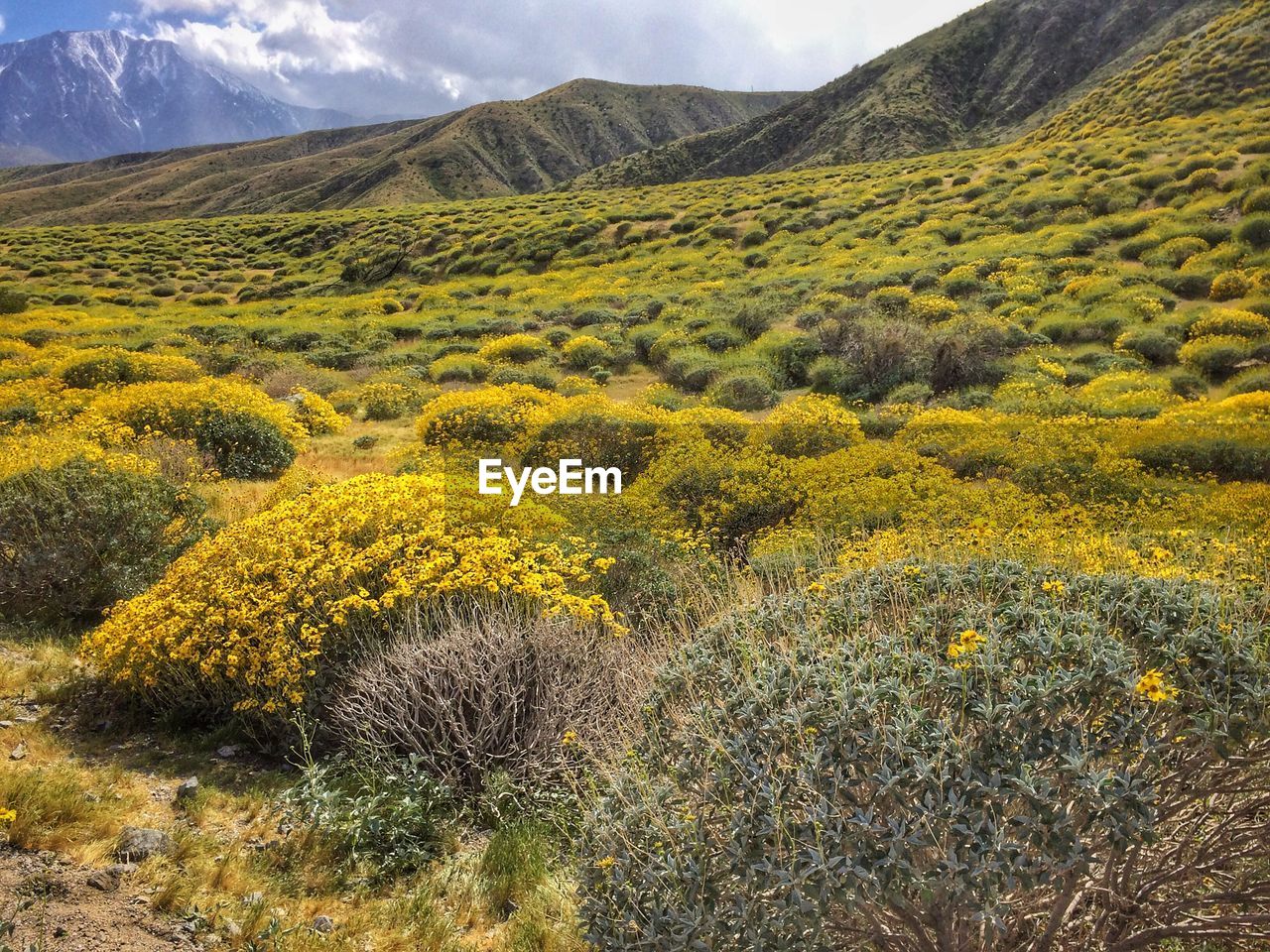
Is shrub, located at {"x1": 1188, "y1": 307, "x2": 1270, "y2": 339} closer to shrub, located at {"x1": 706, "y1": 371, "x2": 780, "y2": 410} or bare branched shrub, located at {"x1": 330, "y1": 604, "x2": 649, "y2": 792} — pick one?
shrub, located at {"x1": 706, "y1": 371, "x2": 780, "y2": 410}

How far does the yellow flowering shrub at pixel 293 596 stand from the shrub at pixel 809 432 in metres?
5.52

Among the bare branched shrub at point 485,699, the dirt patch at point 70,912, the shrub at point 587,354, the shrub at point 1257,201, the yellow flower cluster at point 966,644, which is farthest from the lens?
the shrub at point 587,354

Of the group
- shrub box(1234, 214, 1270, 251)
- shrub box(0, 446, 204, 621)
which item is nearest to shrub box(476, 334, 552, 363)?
shrub box(0, 446, 204, 621)

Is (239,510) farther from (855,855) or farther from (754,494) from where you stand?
(855,855)

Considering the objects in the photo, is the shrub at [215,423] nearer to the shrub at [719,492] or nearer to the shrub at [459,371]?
the shrub at [459,371]

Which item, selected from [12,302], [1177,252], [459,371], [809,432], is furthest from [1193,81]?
[12,302]

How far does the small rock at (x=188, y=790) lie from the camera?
393 centimetres

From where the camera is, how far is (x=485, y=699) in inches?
164

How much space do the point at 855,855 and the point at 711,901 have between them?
55 cm

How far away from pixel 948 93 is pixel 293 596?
234ft

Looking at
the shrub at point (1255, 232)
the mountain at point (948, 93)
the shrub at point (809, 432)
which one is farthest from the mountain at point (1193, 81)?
the shrub at point (809, 432)

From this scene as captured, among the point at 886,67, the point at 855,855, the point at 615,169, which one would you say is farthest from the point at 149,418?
the point at 886,67

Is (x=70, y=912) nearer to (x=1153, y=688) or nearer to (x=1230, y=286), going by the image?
(x=1153, y=688)

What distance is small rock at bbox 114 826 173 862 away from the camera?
10.9 ft
